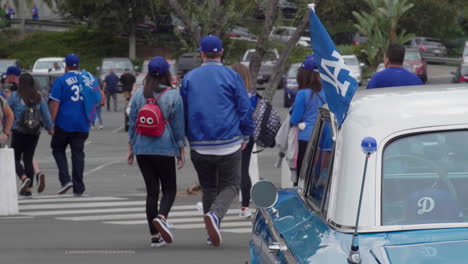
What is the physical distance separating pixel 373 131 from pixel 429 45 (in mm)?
65525

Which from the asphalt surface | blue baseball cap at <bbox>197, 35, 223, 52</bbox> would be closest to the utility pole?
the asphalt surface

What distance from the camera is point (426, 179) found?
4.48 m

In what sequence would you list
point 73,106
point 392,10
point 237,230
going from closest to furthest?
point 237,230
point 73,106
point 392,10

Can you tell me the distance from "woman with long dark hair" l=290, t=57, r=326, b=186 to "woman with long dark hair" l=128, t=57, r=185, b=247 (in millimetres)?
1956

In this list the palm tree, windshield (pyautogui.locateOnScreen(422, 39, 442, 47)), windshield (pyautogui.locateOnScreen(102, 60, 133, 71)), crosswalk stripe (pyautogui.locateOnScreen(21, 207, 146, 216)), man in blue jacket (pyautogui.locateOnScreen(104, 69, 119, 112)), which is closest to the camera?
crosswalk stripe (pyautogui.locateOnScreen(21, 207, 146, 216))

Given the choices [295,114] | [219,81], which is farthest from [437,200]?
[295,114]

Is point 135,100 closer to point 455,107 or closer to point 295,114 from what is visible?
point 295,114

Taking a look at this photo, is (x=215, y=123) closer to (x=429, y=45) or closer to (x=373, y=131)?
(x=373, y=131)

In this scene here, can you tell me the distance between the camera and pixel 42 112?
1447 centimetres

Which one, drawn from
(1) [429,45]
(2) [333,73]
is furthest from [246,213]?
(1) [429,45]

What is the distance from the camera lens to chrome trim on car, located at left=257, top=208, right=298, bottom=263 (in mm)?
4449

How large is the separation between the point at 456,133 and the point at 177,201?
32.8 feet

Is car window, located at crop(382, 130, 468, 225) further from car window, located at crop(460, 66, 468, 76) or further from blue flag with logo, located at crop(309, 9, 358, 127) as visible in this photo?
car window, located at crop(460, 66, 468, 76)

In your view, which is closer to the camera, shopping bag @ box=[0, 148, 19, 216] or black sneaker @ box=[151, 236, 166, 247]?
black sneaker @ box=[151, 236, 166, 247]
